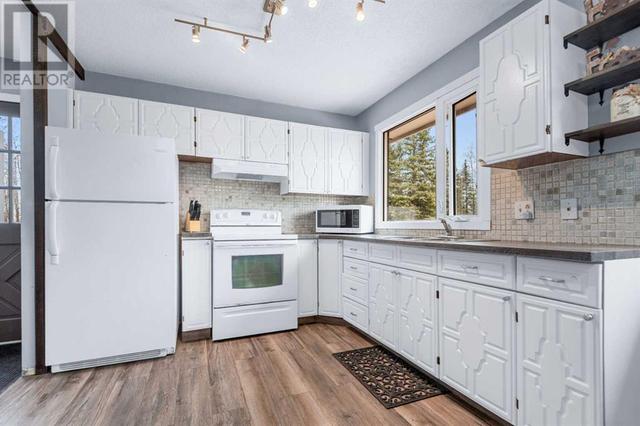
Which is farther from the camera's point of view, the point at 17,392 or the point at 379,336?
the point at 379,336

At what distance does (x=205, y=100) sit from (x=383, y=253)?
258 cm

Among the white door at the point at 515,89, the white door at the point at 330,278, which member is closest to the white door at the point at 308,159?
the white door at the point at 330,278

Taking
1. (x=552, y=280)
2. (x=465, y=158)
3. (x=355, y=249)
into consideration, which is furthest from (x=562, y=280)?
(x=355, y=249)

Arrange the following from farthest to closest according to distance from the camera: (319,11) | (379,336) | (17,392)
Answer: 1. (379,336)
2. (319,11)
3. (17,392)

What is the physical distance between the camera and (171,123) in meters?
3.06

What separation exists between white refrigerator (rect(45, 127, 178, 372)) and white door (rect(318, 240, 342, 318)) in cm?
147

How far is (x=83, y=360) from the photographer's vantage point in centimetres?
227

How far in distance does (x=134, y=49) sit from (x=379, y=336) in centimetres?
320

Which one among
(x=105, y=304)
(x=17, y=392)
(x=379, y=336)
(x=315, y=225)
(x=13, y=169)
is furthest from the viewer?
(x=315, y=225)

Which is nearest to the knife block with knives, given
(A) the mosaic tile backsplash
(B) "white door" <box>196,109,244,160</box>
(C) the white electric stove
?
(C) the white electric stove

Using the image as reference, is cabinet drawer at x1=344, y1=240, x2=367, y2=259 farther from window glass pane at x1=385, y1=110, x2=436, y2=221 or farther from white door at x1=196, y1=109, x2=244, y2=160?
white door at x1=196, y1=109, x2=244, y2=160

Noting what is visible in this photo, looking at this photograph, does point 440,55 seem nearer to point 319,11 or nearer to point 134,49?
point 319,11

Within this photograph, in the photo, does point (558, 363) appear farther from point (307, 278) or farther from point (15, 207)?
point (15, 207)

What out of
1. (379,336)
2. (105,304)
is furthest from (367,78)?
(105,304)
